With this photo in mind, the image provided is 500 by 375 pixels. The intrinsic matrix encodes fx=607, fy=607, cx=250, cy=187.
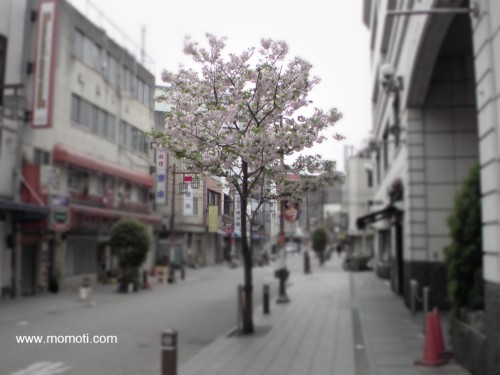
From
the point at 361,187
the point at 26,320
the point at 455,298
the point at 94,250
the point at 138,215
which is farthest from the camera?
the point at 361,187

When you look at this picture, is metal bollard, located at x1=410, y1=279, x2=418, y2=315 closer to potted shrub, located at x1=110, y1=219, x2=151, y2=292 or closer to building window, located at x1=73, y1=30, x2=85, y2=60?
→ potted shrub, located at x1=110, y1=219, x2=151, y2=292

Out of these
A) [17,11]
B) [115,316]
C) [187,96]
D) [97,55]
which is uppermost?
[97,55]

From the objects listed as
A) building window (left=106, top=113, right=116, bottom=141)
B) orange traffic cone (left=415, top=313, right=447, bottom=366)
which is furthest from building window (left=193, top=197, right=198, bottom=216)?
building window (left=106, top=113, right=116, bottom=141)

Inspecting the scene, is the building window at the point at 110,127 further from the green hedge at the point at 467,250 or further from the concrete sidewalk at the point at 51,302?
the green hedge at the point at 467,250

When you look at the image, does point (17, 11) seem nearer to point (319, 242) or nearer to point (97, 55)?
point (97, 55)

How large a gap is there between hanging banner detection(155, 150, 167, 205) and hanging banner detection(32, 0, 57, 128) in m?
20.9

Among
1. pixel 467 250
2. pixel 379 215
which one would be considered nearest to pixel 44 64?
pixel 379 215

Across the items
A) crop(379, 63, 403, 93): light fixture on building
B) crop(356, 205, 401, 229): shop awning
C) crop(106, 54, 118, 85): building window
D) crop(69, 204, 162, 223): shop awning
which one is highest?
crop(106, 54, 118, 85): building window

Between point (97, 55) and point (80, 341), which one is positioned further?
point (97, 55)

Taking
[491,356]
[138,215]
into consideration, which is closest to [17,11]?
[138,215]

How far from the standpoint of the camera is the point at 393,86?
18969 millimetres

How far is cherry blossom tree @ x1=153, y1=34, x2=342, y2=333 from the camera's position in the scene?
2.54 meters

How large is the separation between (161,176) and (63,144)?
86.3ft

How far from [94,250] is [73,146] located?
309 inches
